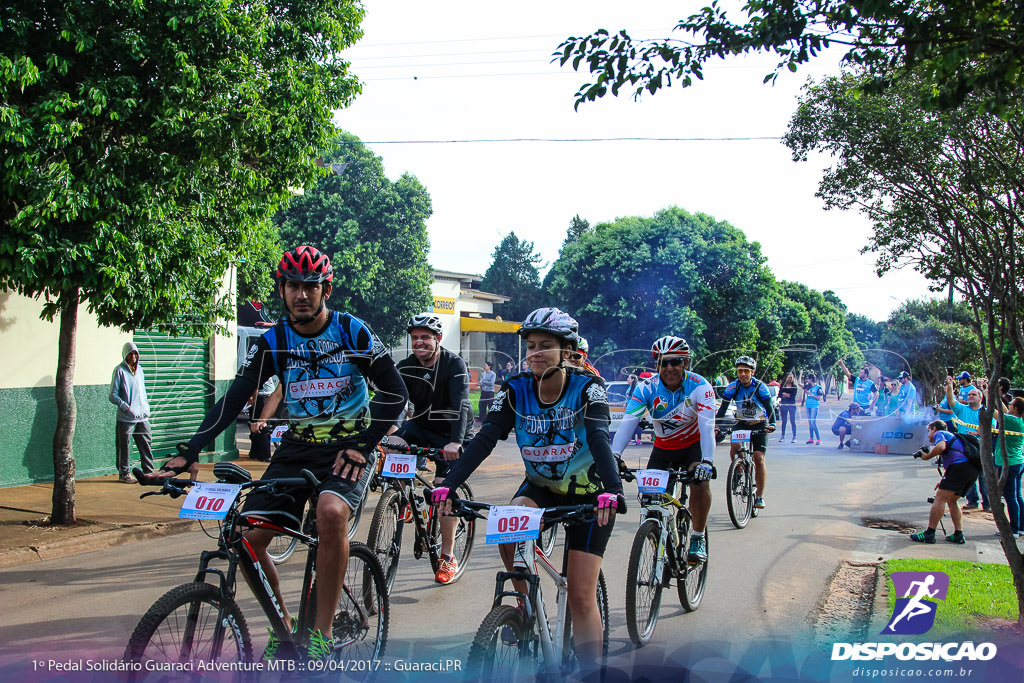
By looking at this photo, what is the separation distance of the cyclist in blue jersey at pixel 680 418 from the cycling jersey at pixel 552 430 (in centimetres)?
177

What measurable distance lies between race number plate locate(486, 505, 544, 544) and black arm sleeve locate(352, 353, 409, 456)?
0.80 metres

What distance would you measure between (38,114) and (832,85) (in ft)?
26.0

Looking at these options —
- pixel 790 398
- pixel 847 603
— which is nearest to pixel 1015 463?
pixel 847 603

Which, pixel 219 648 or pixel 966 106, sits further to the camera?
pixel 966 106

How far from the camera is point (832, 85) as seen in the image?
9.05 m

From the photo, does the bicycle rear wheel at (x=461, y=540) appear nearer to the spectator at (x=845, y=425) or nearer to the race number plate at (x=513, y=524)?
the race number plate at (x=513, y=524)

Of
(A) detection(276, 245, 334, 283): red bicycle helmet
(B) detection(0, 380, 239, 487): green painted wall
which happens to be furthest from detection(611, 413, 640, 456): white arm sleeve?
(B) detection(0, 380, 239, 487): green painted wall

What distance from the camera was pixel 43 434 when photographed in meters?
10.8

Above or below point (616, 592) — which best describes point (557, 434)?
above

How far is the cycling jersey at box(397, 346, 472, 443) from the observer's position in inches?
263

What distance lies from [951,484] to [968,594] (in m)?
2.86

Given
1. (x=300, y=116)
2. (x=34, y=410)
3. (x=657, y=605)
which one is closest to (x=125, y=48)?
(x=300, y=116)

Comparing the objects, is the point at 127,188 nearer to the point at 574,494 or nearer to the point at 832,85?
the point at 574,494

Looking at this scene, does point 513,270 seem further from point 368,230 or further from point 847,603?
point 847,603
